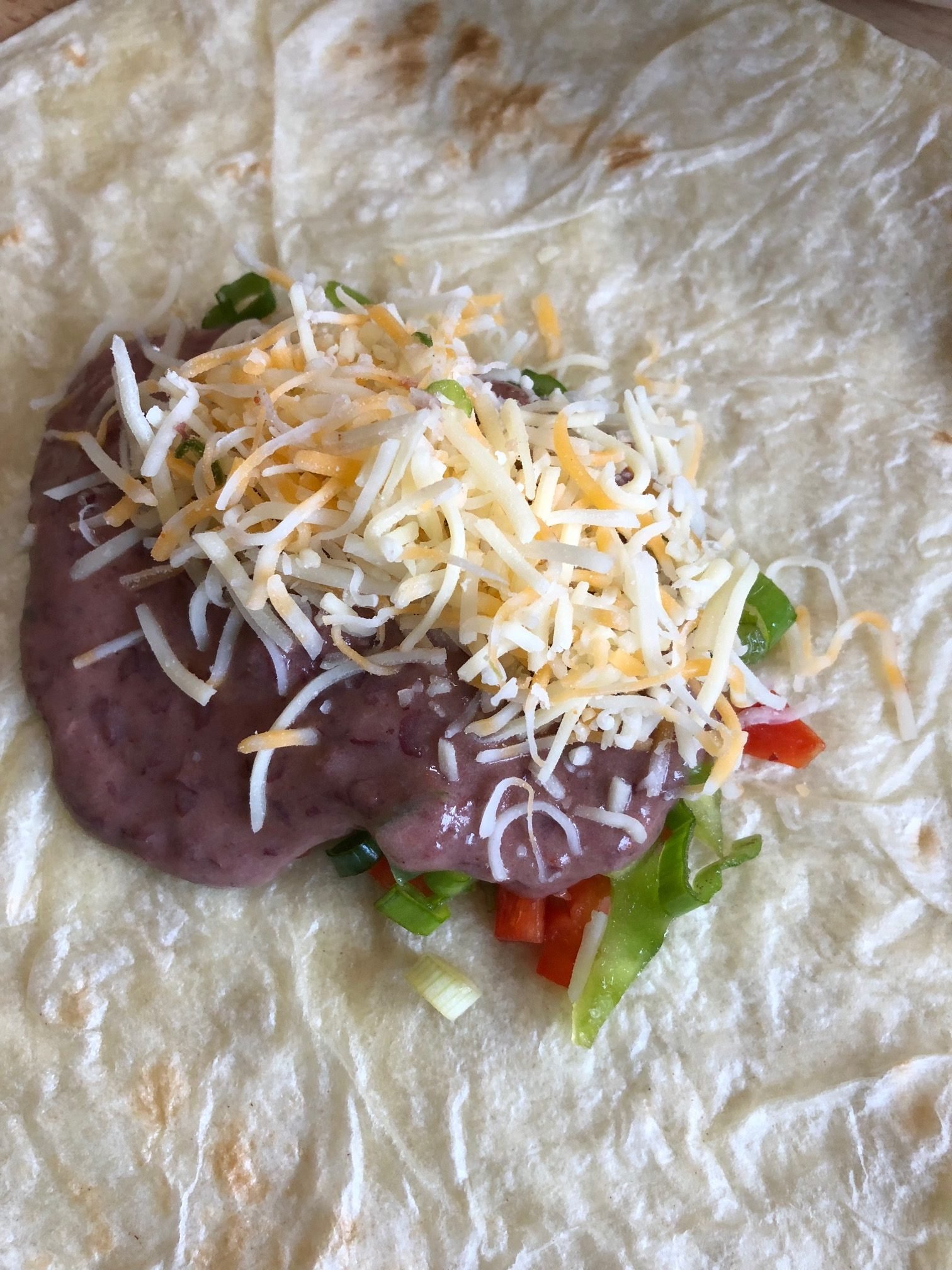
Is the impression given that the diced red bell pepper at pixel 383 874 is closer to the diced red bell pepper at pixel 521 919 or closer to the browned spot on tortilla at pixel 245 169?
the diced red bell pepper at pixel 521 919

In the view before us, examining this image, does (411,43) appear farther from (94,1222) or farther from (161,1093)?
(94,1222)

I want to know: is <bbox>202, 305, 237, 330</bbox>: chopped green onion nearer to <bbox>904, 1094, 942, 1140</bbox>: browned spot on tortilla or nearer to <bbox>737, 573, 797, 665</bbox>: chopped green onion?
<bbox>737, 573, 797, 665</bbox>: chopped green onion

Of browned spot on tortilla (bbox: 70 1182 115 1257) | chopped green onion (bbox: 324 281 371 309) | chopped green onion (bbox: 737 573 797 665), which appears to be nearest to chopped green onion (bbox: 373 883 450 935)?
browned spot on tortilla (bbox: 70 1182 115 1257)

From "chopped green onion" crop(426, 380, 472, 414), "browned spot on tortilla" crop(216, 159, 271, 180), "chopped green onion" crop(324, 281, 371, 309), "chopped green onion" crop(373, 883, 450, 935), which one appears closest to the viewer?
"chopped green onion" crop(426, 380, 472, 414)

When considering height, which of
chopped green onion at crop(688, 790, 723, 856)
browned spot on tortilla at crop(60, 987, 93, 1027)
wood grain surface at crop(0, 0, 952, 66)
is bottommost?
chopped green onion at crop(688, 790, 723, 856)

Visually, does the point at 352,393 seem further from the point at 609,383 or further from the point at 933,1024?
the point at 933,1024

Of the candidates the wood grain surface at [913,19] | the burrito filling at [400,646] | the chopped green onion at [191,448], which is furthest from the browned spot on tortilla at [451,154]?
the chopped green onion at [191,448]

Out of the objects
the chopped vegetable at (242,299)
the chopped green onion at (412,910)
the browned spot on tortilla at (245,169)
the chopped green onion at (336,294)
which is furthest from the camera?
the browned spot on tortilla at (245,169)
